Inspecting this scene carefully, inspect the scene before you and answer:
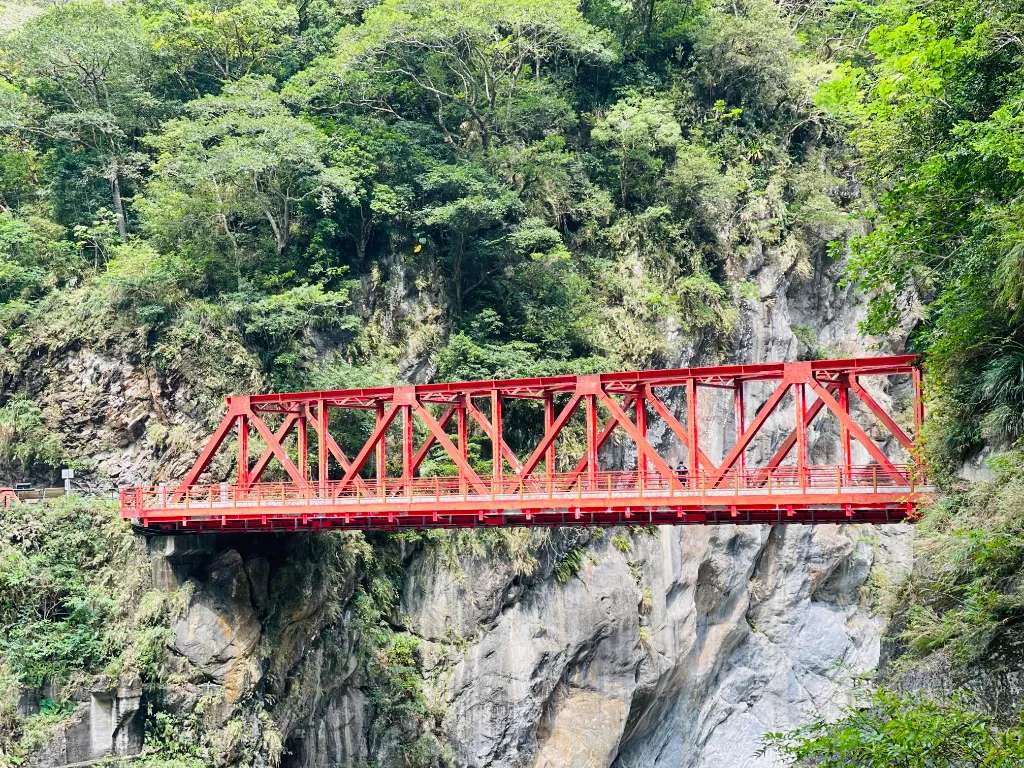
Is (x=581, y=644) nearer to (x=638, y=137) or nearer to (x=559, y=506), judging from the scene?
(x=559, y=506)

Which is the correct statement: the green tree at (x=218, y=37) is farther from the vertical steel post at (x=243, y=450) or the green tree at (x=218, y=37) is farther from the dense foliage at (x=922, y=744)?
the dense foliage at (x=922, y=744)

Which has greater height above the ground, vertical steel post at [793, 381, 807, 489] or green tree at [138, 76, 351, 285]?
green tree at [138, 76, 351, 285]

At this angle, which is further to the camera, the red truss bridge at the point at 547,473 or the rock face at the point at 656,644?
the rock face at the point at 656,644

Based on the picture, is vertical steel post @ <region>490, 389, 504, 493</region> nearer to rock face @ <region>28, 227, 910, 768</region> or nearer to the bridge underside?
the bridge underside

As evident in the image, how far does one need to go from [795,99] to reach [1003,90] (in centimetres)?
2383

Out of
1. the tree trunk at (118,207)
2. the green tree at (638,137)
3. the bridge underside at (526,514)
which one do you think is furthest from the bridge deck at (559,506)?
the green tree at (638,137)

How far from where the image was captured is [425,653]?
32.5m

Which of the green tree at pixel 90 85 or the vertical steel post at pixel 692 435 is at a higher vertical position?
the green tree at pixel 90 85

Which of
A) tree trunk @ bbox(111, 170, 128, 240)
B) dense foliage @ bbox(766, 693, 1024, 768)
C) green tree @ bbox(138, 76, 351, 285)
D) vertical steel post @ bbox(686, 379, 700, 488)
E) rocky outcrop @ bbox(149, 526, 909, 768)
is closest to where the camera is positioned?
dense foliage @ bbox(766, 693, 1024, 768)

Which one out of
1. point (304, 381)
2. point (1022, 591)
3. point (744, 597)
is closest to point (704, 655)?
point (744, 597)

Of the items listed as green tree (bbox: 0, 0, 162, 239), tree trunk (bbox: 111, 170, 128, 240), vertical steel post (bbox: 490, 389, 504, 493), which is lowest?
vertical steel post (bbox: 490, 389, 504, 493)

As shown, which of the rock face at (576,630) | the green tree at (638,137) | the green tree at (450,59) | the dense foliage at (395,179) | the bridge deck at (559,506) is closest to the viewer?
the bridge deck at (559,506)

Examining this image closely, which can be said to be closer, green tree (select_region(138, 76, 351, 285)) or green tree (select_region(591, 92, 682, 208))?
green tree (select_region(138, 76, 351, 285))

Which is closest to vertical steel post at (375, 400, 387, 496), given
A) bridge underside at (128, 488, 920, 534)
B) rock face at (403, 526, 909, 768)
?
bridge underside at (128, 488, 920, 534)
